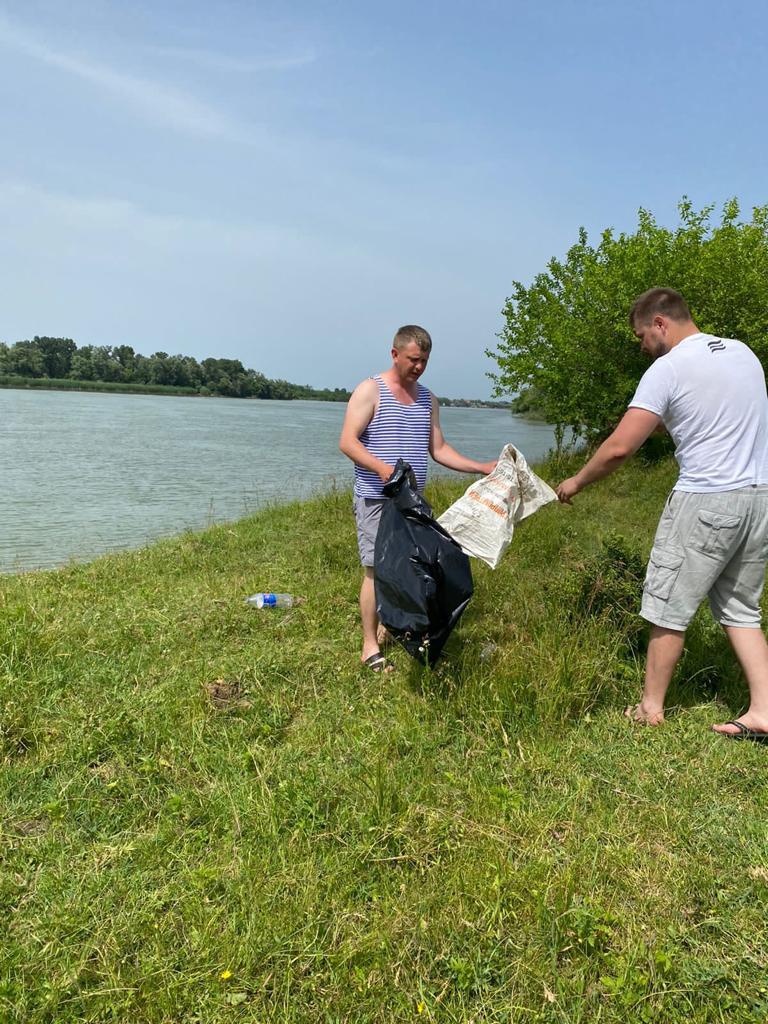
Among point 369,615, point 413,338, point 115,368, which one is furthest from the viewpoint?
point 115,368

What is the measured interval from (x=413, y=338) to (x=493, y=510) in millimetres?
1107

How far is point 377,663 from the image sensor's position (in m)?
4.05

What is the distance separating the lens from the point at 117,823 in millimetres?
2725

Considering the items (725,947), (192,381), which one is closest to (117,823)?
(725,947)

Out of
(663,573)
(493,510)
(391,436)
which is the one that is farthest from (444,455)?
(663,573)

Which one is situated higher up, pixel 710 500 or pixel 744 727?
pixel 710 500

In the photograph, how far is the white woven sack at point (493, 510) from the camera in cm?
388

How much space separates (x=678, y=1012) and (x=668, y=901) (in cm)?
37

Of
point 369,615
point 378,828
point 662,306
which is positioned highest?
point 662,306

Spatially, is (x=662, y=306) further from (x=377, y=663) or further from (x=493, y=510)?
(x=377, y=663)

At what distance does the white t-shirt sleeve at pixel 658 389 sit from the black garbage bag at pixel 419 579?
1221mm

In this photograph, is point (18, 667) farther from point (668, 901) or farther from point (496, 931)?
point (668, 901)

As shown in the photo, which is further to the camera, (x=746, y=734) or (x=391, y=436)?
(x=391, y=436)

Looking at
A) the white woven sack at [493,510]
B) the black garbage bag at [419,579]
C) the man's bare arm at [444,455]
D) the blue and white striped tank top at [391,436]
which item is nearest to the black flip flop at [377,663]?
the black garbage bag at [419,579]
